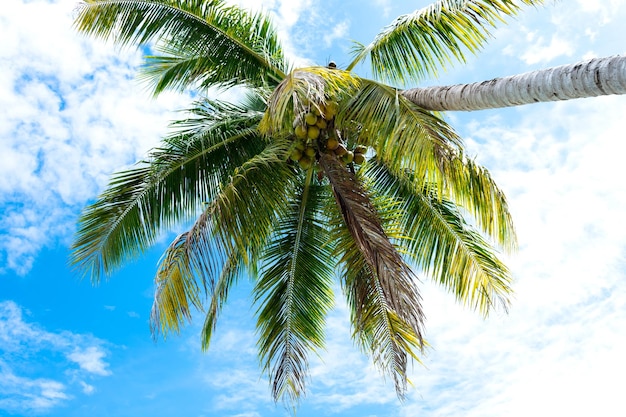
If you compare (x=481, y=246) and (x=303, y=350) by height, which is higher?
(x=481, y=246)

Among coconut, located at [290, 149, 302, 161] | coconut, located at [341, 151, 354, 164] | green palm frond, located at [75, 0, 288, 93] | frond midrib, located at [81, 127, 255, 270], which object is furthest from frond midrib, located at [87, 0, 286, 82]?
coconut, located at [341, 151, 354, 164]

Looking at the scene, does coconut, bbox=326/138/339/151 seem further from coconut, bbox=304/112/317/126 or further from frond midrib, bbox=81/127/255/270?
frond midrib, bbox=81/127/255/270

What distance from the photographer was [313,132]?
24.1ft

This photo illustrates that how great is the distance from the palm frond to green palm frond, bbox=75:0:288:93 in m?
1.72

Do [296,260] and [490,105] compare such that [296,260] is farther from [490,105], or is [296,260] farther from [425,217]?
[490,105]

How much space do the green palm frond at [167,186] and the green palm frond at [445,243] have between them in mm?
1842

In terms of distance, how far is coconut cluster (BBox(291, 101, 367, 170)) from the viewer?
23.7 feet

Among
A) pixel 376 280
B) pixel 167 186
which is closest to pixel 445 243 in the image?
pixel 376 280

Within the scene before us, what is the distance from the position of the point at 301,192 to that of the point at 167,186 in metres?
1.65

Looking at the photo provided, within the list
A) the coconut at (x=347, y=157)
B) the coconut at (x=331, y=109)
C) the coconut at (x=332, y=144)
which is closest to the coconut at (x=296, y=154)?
the coconut at (x=332, y=144)

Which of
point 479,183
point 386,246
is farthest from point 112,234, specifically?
point 479,183

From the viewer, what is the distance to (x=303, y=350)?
346 inches

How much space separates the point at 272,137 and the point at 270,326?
2404 mm

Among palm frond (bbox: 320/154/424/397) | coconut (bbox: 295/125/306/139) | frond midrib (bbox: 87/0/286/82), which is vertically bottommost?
palm frond (bbox: 320/154/424/397)
